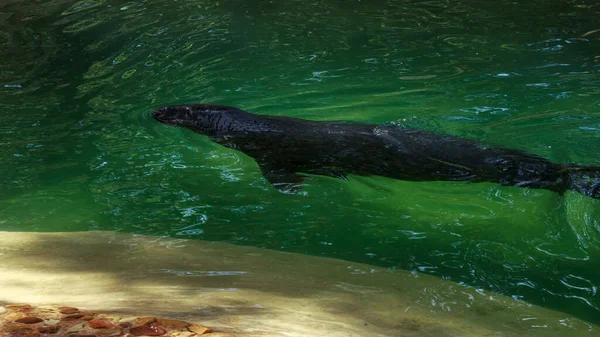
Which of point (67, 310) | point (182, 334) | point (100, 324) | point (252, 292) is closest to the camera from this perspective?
point (182, 334)

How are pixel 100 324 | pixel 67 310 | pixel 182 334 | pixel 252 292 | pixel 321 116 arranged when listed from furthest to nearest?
pixel 321 116
pixel 252 292
pixel 67 310
pixel 100 324
pixel 182 334

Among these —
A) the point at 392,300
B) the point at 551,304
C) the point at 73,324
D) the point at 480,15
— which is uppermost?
the point at 480,15

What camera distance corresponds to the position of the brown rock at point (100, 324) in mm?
2844

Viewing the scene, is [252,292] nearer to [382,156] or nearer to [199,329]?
[199,329]

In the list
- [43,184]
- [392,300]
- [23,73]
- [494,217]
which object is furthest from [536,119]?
[23,73]

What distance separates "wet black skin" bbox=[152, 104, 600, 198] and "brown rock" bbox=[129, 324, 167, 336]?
299 centimetres

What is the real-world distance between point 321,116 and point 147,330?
201 inches

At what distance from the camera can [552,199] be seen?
5.33m

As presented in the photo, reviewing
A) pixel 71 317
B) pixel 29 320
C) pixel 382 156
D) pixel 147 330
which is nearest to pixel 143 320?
pixel 147 330

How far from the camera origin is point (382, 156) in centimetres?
586

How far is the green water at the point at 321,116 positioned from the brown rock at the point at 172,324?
197cm

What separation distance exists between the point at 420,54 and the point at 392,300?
6.37m

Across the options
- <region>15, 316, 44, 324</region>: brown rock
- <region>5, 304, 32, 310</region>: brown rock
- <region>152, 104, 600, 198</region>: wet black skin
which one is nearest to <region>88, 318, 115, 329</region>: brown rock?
<region>15, 316, 44, 324</region>: brown rock

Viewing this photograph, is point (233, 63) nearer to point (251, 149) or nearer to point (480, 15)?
point (251, 149)
